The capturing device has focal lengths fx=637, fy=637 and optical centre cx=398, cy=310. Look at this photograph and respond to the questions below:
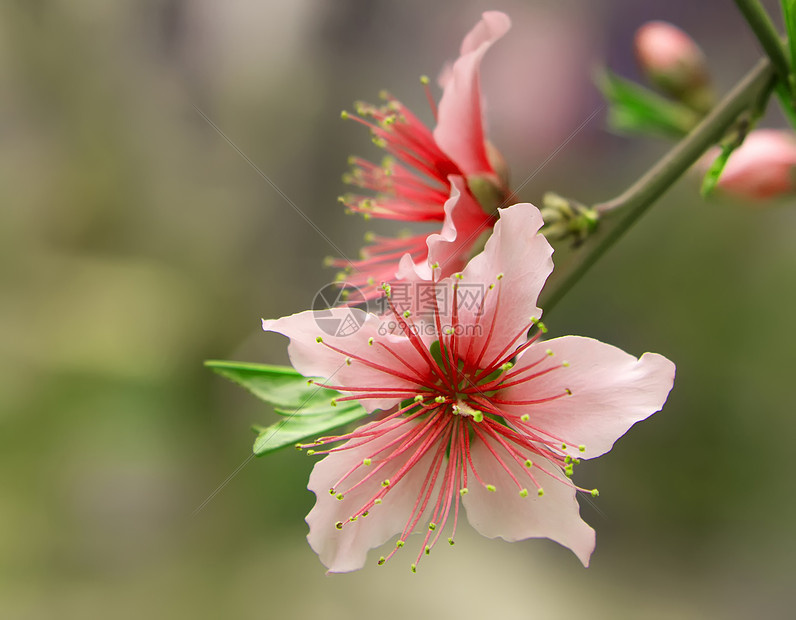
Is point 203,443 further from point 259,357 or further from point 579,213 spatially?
point 579,213

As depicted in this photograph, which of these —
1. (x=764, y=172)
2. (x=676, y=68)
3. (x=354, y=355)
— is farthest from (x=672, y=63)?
(x=354, y=355)

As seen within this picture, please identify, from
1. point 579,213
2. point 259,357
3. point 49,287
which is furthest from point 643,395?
point 49,287

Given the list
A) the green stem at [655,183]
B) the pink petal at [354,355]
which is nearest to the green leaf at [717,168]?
the green stem at [655,183]

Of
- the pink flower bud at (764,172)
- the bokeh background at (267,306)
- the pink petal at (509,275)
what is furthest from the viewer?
the bokeh background at (267,306)

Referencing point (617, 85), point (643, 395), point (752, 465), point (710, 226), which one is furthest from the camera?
point (710, 226)

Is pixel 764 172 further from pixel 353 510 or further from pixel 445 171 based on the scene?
pixel 353 510

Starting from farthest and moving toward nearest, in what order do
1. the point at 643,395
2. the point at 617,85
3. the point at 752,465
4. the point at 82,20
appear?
the point at 82,20 < the point at 752,465 < the point at 617,85 < the point at 643,395

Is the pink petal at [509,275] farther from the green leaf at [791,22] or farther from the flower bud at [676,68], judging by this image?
the flower bud at [676,68]
